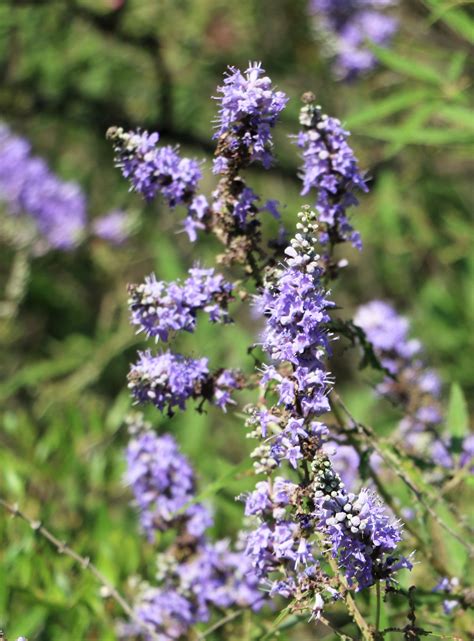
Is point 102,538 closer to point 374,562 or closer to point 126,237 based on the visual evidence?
point 374,562

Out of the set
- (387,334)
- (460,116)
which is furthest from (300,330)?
(460,116)

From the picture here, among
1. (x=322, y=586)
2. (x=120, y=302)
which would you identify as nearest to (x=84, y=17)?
(x=120, y=302)

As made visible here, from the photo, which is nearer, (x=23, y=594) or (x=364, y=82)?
(x=23, y=594)

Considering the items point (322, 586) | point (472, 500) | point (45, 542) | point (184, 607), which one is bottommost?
point (322, 586)

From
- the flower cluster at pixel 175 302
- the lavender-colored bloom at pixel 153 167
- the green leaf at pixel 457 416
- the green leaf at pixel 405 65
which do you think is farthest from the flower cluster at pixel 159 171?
the green leaf at pixel 405 65

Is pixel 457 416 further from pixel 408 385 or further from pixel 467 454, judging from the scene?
pixel 408 385

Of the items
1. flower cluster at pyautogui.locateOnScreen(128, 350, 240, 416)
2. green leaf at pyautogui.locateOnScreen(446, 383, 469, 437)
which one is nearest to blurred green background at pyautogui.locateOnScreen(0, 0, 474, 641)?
green leaf at pyautogui.locateOnScreen(446, 383, 469, 437)

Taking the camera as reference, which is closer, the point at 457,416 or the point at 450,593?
the point at 450,593

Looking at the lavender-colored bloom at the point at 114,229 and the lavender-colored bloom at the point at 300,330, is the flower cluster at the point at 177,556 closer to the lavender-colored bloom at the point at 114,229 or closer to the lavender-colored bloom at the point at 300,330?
the lavender-colored bloom at the point at 300,330

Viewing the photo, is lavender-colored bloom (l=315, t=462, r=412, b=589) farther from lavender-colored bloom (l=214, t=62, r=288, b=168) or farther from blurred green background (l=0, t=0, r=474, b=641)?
blurred green background (l=0, t=0, r=474, b=641)
